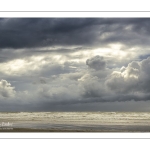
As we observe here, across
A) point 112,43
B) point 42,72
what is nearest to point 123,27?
point 112,43

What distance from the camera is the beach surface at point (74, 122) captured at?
21.3 m

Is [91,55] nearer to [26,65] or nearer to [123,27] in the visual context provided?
[123,27]

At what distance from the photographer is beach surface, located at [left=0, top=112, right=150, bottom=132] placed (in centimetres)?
2128

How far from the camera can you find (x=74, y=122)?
77.0 ft

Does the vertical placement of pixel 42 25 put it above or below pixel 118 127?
above

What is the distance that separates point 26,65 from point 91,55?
4.38 m
